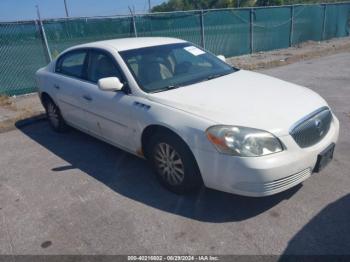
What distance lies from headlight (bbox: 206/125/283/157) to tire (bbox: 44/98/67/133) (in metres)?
3.40

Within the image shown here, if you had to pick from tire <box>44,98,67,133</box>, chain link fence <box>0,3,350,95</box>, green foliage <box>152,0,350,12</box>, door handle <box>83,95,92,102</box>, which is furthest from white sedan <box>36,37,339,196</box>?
green foliage <box>152,0,350,12</box>

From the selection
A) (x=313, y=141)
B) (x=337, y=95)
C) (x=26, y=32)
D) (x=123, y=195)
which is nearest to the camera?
(x=313, y=141)

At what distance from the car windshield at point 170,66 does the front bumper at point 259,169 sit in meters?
1.11

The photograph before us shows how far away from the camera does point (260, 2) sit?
151 feet

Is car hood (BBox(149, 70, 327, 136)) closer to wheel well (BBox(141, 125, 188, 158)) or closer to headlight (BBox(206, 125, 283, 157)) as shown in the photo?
headlight (BBox(206, 125, 283, 157))

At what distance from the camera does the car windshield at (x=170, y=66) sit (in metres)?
3.74

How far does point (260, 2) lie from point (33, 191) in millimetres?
48010

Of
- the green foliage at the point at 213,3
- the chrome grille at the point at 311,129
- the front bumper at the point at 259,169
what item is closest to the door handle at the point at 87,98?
the front bumper at the point at 259,169

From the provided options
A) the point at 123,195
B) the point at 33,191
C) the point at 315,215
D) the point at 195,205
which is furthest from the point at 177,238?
the point at 33,191

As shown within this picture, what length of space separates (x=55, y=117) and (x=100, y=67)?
5.77 ft

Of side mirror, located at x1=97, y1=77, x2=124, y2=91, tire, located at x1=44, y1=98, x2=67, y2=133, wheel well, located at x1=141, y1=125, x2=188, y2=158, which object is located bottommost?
tire, located at x1=44, y1=98, x2=67, y2=133

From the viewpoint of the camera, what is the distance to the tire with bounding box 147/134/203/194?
10.3ft

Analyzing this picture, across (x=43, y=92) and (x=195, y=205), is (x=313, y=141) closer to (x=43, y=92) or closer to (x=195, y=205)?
(x=195, y=205)

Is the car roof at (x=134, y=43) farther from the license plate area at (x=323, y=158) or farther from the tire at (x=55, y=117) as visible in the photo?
the license plate area at (x=323, y=158)
